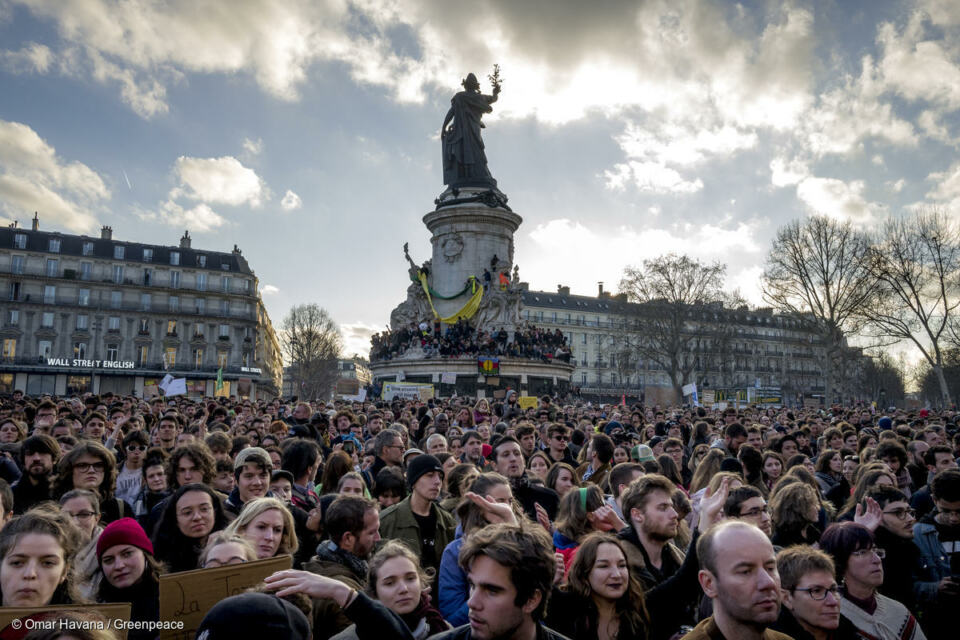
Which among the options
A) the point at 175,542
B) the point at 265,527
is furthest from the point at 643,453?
the point at 175,542

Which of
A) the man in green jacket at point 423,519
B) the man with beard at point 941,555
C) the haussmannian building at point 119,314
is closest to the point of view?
the man with beard at point 941,555

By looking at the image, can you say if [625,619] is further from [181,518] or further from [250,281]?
[250,281]

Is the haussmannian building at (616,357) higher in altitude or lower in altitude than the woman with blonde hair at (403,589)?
higher

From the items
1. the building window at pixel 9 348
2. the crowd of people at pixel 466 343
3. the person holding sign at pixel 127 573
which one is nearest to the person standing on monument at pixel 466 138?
the crowd of people at pixel 466 343

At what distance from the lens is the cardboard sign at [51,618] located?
219cm

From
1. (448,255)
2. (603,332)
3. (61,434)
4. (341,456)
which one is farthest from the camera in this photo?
(603,332)

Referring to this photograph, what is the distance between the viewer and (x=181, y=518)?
4246 mm

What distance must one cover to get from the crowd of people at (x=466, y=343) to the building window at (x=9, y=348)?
45890 millimetres

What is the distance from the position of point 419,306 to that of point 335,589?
3218 centimetres

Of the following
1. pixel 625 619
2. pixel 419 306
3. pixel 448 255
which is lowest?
pixel 625 619

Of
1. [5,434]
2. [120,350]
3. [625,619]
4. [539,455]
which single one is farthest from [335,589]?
[120,350]

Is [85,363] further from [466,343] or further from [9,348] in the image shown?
[466,343]

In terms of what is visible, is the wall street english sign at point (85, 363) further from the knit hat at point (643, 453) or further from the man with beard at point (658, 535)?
the man with beard at point (658, 535)

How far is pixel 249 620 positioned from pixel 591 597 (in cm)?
192
